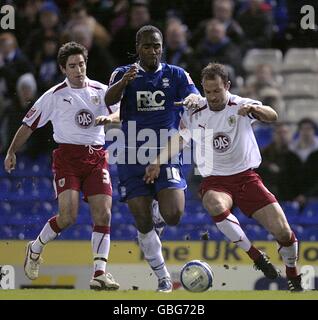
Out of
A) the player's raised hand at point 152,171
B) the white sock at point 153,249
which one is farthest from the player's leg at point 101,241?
the player's raised hand at point 152,171

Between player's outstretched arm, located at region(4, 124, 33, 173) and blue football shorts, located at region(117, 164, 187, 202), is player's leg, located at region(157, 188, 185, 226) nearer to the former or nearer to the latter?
blue football shorts, located at region(117, 164, 187, 202)

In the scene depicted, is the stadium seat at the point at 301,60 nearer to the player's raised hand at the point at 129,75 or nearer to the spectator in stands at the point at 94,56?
the spectator in stands at the point at 94,56

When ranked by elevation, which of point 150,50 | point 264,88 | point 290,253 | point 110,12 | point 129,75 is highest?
point 110,12

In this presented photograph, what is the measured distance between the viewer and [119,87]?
888cm

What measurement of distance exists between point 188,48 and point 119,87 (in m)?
4.94

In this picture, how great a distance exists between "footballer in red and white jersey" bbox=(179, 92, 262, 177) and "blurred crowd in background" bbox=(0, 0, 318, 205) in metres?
3.47

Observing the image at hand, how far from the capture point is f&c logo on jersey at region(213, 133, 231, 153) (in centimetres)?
916

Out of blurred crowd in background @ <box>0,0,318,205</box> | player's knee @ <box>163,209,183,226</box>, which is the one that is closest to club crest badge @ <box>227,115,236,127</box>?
player's knee @ <box>163,209,183,226</box>

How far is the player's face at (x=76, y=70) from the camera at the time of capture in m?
9.45

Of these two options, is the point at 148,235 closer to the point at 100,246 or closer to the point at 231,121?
the point at 100,246

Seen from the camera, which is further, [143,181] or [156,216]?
[156,216]

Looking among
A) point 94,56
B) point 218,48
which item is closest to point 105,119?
point 94,56

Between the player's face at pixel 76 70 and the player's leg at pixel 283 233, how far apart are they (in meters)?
1.94

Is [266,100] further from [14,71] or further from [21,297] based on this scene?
[21,297]
